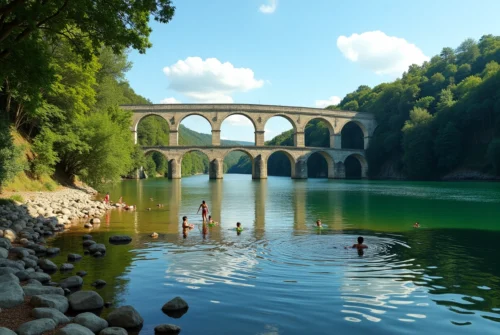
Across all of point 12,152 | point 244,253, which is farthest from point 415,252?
point 12,152

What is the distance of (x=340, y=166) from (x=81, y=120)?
52.5 meters

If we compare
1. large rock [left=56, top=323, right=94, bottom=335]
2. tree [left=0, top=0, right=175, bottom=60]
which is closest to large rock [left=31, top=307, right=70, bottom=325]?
large rock [left=56, top=323, right=94, bottom=335]

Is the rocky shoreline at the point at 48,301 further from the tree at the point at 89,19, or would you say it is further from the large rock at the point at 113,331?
the tree at the point at 89,19

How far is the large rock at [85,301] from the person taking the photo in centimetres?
639

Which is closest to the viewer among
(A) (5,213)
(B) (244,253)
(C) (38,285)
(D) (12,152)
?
(C) (38,285)

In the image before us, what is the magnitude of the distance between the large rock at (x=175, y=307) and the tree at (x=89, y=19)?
7177 mm

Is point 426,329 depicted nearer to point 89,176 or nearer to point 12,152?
point 12,152

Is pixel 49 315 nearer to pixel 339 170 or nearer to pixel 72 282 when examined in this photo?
pixel 72 282

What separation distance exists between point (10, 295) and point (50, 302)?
59 centimetres

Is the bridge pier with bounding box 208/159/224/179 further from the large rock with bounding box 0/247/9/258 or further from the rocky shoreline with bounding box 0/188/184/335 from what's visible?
the large rock with bounding box 0/247/9/258

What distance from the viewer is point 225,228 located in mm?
15664

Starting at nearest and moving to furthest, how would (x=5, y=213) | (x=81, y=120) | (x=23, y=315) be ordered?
(x=23, y=315) < (x=5, y=213) < (x=81, y=120)

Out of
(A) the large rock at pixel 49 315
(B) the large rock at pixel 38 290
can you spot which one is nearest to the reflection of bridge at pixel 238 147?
(B) the large rock at pixel 38 290

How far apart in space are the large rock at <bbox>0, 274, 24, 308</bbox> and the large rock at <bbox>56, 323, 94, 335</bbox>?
1473mm
